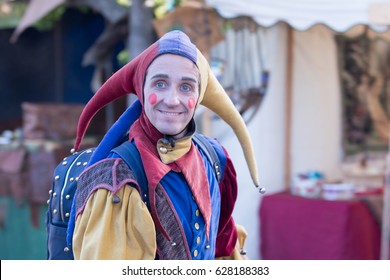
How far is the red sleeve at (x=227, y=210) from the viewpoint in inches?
81.1

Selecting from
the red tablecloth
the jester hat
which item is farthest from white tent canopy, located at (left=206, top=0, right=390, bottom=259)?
the jester hat

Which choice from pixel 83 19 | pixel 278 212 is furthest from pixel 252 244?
pixel 83 19

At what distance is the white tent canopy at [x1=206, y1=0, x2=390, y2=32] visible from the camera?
3984 millimetres

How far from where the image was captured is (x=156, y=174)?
169 cm

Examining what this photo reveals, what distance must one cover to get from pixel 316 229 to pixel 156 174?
9.83 feet

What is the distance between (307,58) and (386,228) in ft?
4.59

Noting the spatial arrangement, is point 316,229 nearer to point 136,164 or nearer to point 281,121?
point 281,121

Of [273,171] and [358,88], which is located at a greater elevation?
[358,88]

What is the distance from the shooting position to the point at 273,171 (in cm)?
470

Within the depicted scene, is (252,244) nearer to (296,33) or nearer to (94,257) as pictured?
(296,33)

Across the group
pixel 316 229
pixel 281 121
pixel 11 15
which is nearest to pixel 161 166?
pixel 316 229

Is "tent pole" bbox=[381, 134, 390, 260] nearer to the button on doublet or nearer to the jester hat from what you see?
the jester hat
